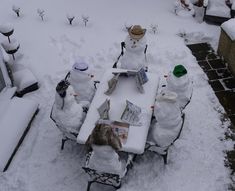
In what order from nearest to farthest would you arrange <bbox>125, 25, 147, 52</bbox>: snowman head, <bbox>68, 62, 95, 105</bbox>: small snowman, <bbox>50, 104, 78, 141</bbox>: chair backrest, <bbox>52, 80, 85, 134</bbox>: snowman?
<bbox>52, 80, 85, 134</bbox>: snowman → <bbox>50, 104, 78, 141</bbox>: chair backrest → <bbox>68, 62, 95, 105</bbox>: small snowman → <bbox>125, 25, 147, 52</bbox>: snowman head

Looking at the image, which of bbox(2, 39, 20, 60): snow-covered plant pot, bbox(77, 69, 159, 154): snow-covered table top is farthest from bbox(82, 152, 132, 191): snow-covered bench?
bbox(2, 39, 20, 60): snow-covered plant pot

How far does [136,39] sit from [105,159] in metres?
2.42

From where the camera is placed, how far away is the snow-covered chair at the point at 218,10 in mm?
9219

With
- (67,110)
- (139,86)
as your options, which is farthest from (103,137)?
(139,86)

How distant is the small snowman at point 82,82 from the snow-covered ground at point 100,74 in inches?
34.7

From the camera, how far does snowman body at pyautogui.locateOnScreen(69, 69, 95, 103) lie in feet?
21.0

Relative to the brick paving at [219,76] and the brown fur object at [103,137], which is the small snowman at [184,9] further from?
the brown fur object at [103,137]

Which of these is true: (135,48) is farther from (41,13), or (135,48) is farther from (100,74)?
(41,13)

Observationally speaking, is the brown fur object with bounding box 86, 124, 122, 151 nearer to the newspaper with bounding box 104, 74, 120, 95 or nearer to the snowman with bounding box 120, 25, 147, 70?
the newspaper with bounding box 104, 74, 120, 95

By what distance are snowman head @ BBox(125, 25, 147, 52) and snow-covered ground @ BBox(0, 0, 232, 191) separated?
1.49 m

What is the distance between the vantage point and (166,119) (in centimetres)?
567

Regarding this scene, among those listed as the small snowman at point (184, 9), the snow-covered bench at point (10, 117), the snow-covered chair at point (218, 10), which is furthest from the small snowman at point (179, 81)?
the small snowman at point (184, 9)

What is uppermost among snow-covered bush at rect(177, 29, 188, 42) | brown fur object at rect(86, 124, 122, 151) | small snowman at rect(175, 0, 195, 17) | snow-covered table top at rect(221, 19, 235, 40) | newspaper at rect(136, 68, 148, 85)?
brown fur object at rect(86, 124, 122, 151)

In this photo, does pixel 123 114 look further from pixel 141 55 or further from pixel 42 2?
pixel 42 2
